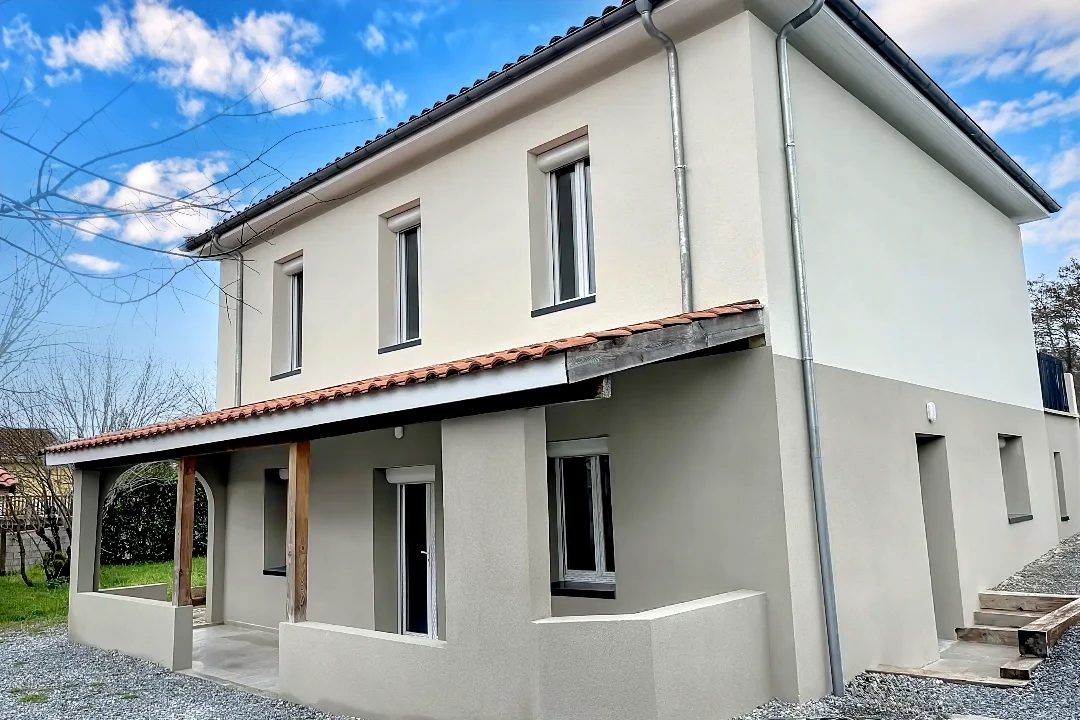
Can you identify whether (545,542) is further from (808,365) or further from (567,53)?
(567,53)

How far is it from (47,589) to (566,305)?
14491 millimetres

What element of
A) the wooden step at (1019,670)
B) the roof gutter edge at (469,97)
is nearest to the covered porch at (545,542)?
the wooden step at (1019,670)

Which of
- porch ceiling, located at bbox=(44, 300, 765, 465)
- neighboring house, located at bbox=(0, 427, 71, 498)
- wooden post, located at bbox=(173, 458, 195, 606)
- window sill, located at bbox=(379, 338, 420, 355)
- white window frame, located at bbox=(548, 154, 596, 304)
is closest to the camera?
porch ceiling, located at bbox=(44, 300, 765, 465)

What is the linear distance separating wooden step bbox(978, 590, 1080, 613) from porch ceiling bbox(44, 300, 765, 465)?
17.9 feet

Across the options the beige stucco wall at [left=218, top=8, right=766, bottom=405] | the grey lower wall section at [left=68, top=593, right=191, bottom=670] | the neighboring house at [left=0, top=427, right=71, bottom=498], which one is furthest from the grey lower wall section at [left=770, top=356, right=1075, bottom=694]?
the neighboring house at [left=0, top=427, right=71, bottom=498]

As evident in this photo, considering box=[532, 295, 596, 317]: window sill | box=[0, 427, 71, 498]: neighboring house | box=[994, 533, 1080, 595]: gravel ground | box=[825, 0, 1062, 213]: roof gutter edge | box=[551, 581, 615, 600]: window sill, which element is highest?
box=[825, 0, 1062, 213]: roof gutter edge

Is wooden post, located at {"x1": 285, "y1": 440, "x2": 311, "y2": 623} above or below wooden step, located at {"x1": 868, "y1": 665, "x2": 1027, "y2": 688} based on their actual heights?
above

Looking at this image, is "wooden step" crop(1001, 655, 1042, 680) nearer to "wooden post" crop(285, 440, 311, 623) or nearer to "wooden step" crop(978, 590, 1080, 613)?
"wooden step" crop(978, 590, 1080, 613)

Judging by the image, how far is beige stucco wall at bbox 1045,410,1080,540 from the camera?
14363 millimetres

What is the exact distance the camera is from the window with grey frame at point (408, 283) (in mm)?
11445

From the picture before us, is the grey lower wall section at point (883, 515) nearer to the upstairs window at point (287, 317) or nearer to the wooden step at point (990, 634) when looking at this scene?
the wooden step at point (990, 634)

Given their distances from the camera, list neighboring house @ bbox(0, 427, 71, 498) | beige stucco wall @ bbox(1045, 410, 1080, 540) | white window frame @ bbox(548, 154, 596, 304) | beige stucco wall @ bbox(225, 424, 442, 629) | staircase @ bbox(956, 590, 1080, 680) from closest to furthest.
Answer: staircase @ bbox(956, 590, 1080, 680) < white window frame @ bbox(548, 154, 596, 304) < beige stucco wall @ bbox(225, 424, 442, 629) < beige stucco wall @ bbox(1045, 410, 1080, 540) < neighboring house @ bbox(0, 427, 71, 498)

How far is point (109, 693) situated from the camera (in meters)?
8.80

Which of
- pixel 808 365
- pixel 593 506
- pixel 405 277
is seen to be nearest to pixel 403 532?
pixel 593 506
